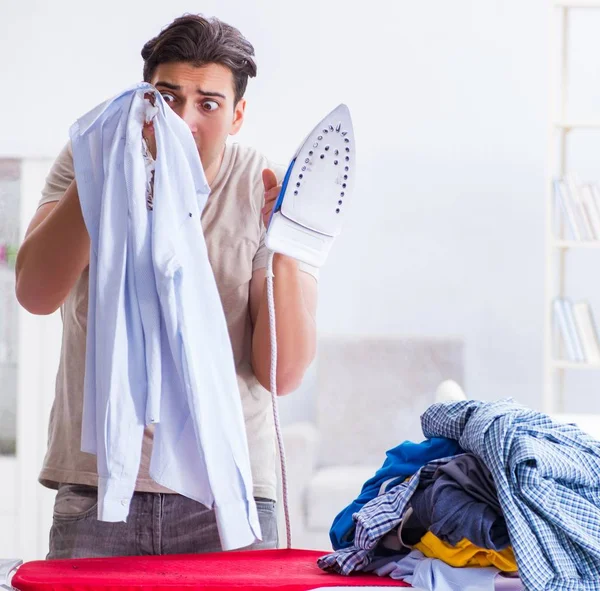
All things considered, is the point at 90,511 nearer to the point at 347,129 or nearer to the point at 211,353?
the point at 211,353

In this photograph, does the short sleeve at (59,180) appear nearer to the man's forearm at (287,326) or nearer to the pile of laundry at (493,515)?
the man's forearm at (287,326)

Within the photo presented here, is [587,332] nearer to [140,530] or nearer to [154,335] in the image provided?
[140,530]

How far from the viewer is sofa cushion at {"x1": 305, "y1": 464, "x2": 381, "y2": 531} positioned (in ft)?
9.90

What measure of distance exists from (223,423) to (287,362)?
0.66 feet

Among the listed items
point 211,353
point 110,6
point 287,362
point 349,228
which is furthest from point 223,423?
point 110,6

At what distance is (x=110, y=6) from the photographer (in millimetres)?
3277

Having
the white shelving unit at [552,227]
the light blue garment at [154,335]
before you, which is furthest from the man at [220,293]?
the white shelving unit at [552,227]

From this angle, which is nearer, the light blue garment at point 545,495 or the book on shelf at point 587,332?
the light blue garment at point 545,495

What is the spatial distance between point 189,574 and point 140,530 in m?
0.21

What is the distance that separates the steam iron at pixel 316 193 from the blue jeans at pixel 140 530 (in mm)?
373

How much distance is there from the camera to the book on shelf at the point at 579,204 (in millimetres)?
2799

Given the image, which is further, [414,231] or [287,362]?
[414,231]

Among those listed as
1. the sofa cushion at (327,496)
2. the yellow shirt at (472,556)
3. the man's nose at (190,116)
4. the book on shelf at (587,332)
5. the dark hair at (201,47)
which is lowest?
the sofa cushion at (327,496)

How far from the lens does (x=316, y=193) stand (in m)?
0.88
